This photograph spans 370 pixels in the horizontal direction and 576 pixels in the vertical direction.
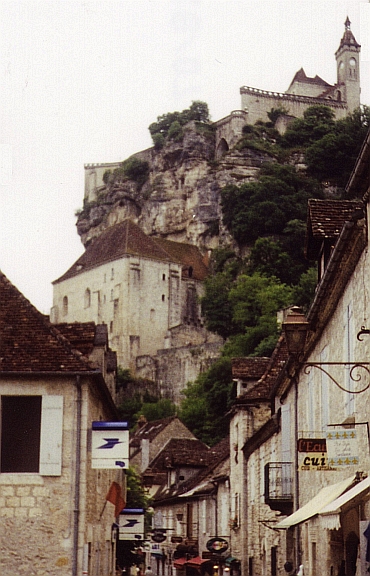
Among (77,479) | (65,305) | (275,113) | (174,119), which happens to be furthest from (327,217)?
(174,119)

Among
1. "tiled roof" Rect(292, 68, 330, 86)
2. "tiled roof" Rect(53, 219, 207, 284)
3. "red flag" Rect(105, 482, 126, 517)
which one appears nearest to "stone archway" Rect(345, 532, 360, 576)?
"red flag" Rect(105, 482, 126, 517)

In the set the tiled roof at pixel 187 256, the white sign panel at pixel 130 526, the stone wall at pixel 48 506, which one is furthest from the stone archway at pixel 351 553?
the tiled roof at pixel 187 256

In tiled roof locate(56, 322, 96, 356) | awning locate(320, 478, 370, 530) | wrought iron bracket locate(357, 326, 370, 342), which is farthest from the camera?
tiled roof locate(56, 322, 96, 356)

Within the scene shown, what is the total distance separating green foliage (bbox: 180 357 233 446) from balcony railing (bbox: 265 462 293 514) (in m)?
51.7

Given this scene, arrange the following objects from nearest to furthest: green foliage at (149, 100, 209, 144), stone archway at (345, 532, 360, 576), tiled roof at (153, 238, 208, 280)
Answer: stone archway at (345, 532, 360, 576)
tiled roof at (153, 238, 208, 280)
green foliage at (149, 100, 209, 144)

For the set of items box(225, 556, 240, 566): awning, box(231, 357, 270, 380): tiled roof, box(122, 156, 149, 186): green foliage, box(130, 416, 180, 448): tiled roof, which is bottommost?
box(225, 556, 240, 566): awning

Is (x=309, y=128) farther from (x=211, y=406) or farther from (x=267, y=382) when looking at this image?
(x=267, y=382)

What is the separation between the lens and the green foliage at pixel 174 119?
12475 cm

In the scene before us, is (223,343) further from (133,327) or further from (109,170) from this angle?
(109,170)

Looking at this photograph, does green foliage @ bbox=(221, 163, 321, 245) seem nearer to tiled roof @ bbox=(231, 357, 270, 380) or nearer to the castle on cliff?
the castle on cliff

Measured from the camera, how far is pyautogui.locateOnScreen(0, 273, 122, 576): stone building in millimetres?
17969

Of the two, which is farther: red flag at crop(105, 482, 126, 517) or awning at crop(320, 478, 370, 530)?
red flag at crop(105, 482, 126, 517)

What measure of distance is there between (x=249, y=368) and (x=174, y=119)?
3872 inches

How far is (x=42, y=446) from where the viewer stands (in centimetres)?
1847
